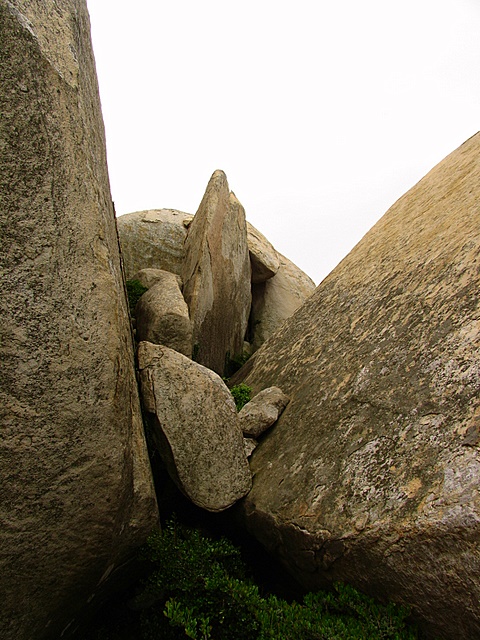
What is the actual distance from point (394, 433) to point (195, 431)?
8.20 feet

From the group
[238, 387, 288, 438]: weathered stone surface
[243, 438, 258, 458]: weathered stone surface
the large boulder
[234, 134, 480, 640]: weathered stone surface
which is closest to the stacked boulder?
[238, 387, 288, 438]: weathered stone surface

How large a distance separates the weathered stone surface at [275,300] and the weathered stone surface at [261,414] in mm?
6411

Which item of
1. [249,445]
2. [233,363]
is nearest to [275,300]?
[233,363]

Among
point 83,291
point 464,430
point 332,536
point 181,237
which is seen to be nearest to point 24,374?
point 83,291

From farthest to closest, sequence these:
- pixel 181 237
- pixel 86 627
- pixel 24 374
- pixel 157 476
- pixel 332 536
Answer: pixel 181 237 < pixel 157 476 < pixel 86 627 < pixel 332 536 < pixel 24 374

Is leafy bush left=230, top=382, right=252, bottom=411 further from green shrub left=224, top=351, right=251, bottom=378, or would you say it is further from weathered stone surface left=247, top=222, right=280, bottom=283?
weathered stone surface left=247, top=222, right=280, bottom=283

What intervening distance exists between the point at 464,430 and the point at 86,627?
4.90 meters

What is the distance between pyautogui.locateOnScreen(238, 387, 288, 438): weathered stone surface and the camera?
7793 millimetres

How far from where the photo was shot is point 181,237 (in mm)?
14766

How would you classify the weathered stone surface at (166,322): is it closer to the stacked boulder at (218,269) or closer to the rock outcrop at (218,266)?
the stacked boulder at (218,269)

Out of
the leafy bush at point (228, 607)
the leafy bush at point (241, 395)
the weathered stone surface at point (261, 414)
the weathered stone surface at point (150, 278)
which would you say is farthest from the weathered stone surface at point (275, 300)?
the leafy bush at point (228, 607)

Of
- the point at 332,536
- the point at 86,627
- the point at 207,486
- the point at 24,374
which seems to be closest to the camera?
the point at 24,374

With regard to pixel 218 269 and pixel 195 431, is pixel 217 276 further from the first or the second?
pixel 195 431

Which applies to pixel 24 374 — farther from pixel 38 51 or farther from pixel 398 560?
pixel 398 560
